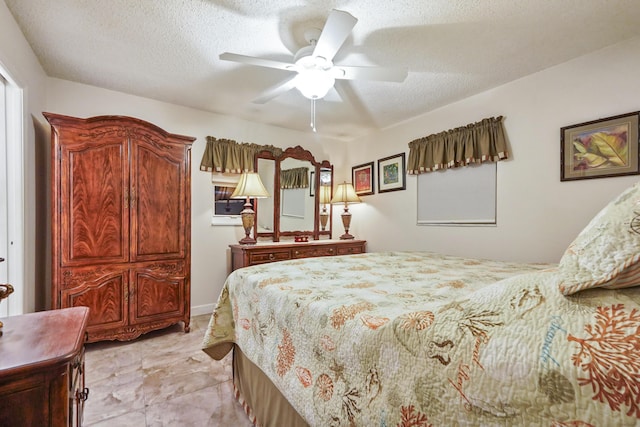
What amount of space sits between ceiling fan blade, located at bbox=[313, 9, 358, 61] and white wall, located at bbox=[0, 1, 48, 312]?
6.09 feet

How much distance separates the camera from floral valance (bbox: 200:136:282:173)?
3.34 m

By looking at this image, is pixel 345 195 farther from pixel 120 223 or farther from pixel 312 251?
pixel 120 223

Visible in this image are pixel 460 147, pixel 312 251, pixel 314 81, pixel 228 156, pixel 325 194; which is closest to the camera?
pixel 314 81

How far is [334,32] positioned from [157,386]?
2.45m

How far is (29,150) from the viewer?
6.96 feet

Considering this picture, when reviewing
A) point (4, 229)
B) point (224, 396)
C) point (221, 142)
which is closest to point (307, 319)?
point (224, 396)

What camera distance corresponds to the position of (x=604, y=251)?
0.59 metres

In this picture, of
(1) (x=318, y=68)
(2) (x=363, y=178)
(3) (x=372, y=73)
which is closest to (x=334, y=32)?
(1) (x=318, y=68)

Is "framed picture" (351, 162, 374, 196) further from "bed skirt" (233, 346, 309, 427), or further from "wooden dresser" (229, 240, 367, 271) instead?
"bed skirt" (233, 346, 309, 427)

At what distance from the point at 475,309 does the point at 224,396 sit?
1.70 metres

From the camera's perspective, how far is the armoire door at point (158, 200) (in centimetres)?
251

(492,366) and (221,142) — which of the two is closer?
(492,366)

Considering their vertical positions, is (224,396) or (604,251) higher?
(604,251)

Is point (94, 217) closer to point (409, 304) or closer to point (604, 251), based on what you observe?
point (409, 304)
